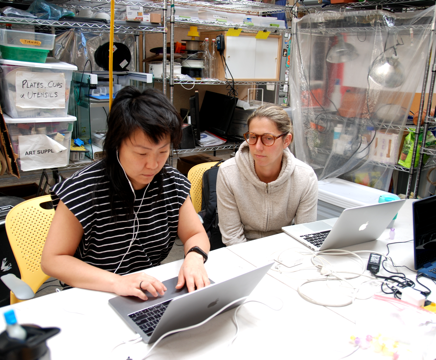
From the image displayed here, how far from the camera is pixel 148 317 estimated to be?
91cm

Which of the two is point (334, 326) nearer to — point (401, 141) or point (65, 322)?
point (65, 322)

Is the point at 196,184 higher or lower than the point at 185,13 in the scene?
lower

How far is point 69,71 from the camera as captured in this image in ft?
6.83

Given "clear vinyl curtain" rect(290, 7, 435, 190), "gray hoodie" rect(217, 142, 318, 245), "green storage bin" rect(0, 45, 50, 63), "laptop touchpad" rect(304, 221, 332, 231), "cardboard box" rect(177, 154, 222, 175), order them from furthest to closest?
"cardboard box" rect(177, 154, 222, 175), "clear vinyl curtain" rect(290, 7, 435, 190), "green storage bin" rect(0, 45, 50, 63), "gray hoodie" rect(217, 142, 318, 245), "laptop touchpad" rect(304, 221, 332, 231)

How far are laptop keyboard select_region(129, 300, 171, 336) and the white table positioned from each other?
3 cm

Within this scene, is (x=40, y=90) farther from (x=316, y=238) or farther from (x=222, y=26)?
(x=316, y=238)

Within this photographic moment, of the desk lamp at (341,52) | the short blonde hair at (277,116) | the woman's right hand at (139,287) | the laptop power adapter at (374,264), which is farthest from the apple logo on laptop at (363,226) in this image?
the desk lamp at (341,52)

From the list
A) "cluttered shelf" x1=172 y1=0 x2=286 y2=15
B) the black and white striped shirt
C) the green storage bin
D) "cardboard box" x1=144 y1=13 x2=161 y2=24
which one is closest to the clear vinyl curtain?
"cluttered shelf" x1=172 y1=0 x2=286 y2=15

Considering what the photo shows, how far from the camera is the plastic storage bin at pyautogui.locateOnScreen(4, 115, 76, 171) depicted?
201cm

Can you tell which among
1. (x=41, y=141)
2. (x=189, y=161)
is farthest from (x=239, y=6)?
(x=41, y=141)

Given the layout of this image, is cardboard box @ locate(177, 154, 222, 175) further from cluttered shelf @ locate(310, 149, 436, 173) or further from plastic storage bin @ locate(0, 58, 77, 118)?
plastic storage bin @ locate(0, 58, 77, 118)

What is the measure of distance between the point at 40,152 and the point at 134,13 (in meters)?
1.05

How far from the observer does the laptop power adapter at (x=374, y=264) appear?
1196 millimetres

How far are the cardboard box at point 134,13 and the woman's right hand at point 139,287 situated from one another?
189 centimetres
